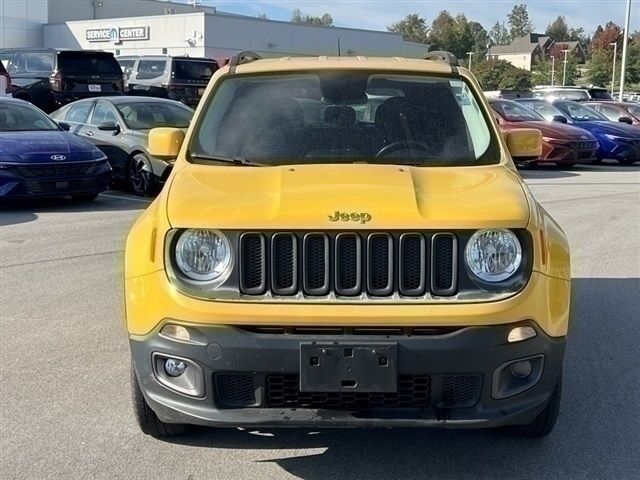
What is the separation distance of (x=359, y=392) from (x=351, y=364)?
12 cm

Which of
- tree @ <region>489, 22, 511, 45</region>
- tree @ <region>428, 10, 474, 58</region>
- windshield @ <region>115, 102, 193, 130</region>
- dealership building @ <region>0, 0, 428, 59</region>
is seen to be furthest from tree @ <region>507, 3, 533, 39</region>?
windshield @ <region>115, 102, 193, 130</region>

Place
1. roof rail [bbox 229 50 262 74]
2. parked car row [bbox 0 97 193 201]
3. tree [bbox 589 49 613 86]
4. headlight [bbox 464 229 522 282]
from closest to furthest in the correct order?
headlight [bbox 464 229 522 282], roof rail [bbox 229 50 262 74], parked car row [bbox 0 97 193 201], tree [bbox 589 49 613 86]

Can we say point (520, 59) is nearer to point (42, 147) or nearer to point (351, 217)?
point (42, 147)

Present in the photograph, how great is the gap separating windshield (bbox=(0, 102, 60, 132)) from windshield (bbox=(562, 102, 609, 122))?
1302 centimetres

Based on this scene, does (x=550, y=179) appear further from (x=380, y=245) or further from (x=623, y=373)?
(x=380, y=245)

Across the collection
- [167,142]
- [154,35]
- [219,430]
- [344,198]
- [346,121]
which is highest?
[154,35]

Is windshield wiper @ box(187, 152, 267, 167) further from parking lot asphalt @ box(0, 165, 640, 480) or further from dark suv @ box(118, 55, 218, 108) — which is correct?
dark suv @ box(118, 55, 218, 108)

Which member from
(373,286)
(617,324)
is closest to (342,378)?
(373,286)

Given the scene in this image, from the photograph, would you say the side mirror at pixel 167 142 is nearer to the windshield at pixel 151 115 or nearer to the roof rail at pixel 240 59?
the roof rail at pixel 240 59

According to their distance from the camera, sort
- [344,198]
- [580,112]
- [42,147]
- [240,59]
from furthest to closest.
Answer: [580,112], [42,147], [240,59], [344,198]

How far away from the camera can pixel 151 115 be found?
41.4ft

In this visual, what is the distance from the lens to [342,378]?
10.5ft

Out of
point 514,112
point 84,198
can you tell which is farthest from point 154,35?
point 84,198

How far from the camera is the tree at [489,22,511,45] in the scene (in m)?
162
